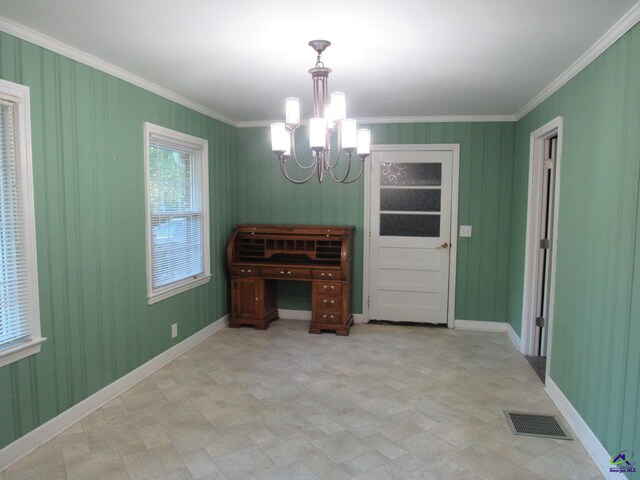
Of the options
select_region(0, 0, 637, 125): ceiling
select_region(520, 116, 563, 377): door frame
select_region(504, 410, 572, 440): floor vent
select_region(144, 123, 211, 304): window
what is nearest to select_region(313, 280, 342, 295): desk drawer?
select_region(144, 123, 211, 304): window

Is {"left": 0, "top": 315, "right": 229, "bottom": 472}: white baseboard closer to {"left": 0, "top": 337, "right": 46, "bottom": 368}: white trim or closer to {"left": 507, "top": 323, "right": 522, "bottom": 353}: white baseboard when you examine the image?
{"left": 0, "top": 337, "right": 46, "bottom": 368}: white trim

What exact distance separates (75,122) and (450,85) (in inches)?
106

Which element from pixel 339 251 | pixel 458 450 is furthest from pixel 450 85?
pixel 458 450

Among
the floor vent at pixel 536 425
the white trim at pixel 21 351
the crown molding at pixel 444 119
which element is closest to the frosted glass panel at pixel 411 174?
the crown molding at pixel 444 119

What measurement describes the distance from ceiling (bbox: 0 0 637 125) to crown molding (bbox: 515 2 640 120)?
4 centimetres

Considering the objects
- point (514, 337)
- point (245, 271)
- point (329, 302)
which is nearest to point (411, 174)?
point (329, 302)

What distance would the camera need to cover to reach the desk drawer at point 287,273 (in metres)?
4.64

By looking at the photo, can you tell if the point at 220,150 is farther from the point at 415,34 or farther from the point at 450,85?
the point at 415,34

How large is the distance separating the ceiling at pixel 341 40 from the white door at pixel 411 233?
3.85ft

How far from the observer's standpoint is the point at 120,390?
323 cm

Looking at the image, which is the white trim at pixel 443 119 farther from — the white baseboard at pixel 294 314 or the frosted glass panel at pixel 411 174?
the white baseboard at pixel 294 314

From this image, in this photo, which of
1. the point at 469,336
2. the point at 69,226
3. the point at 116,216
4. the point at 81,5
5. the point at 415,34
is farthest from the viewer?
the point at 469,336

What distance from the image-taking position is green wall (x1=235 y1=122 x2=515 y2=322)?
15.5 feet

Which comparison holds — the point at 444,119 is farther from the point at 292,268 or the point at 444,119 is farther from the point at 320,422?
the point at 320,422
